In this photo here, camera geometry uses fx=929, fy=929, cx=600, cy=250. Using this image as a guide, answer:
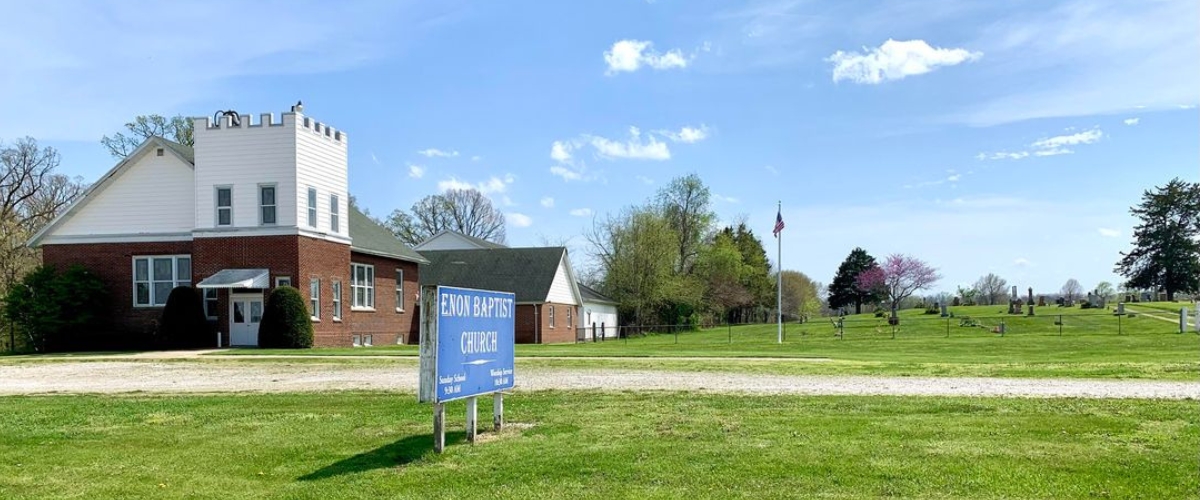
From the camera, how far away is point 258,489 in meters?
7.44

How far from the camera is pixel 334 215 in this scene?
36.2 m

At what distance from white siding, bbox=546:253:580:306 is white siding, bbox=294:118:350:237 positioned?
46.9 feet

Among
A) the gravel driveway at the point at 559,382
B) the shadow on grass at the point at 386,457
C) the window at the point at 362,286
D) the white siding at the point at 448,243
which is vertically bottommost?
the gravel driveway at the point at 559,382

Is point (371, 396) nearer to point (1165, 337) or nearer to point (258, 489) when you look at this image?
point (258, 489)

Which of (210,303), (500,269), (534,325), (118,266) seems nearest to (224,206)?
(210,303)

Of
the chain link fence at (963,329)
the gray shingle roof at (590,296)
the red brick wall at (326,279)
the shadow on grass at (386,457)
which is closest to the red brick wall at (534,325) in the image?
the chain link fence at (963,329)

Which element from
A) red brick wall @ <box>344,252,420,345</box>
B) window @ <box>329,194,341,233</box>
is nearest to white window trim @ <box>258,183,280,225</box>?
window @ <box>329,194,341,233</box>

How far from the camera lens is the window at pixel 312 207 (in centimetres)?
3434

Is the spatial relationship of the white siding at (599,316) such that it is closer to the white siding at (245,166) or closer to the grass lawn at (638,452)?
the white siding at (245,166)

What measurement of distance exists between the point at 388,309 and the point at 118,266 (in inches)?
433

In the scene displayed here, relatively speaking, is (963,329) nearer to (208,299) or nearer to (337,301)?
(337,301)

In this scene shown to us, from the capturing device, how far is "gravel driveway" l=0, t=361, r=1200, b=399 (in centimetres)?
1387

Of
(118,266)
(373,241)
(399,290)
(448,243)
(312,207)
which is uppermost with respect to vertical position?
(312,207)

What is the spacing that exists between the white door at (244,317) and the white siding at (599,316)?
2314 centimetres
